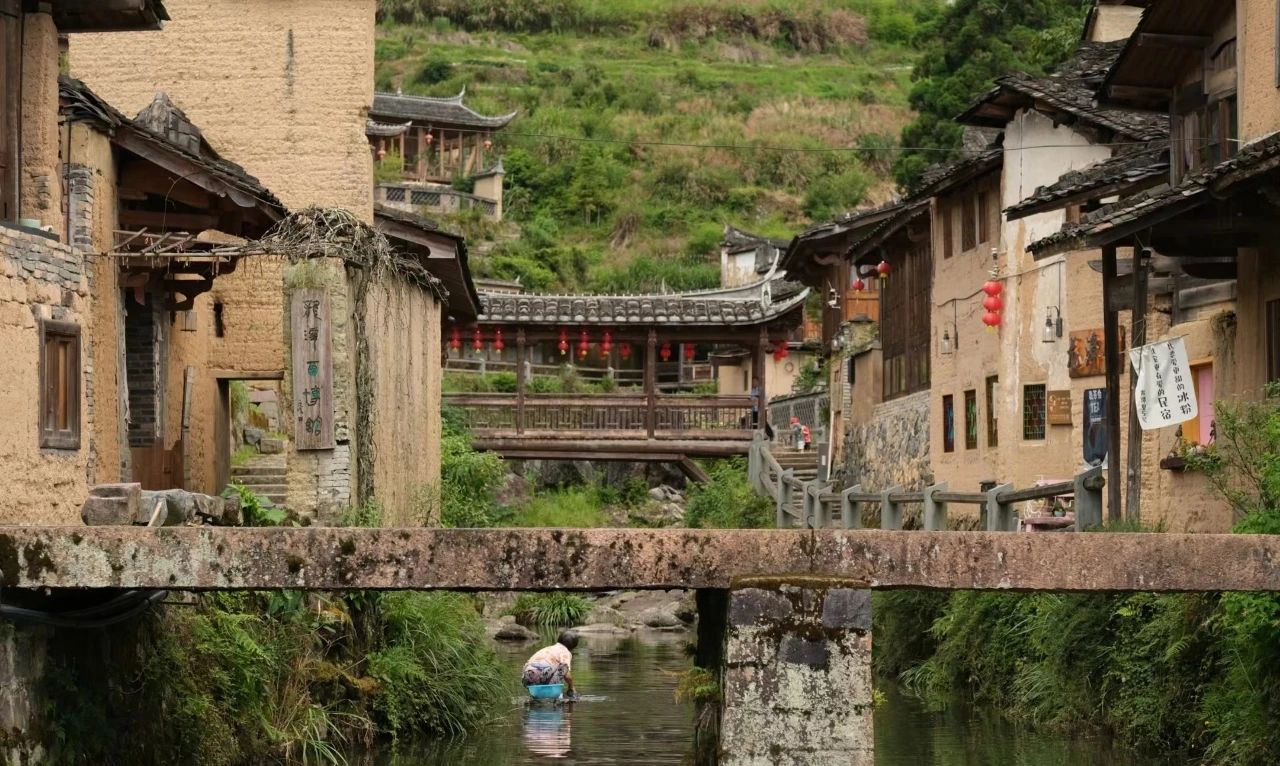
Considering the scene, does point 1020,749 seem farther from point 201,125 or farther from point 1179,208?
point 201,125

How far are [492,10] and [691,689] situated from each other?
98.6 metres

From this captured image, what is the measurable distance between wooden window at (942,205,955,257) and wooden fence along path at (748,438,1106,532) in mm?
4793

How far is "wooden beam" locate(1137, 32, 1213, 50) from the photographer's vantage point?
72.9ft

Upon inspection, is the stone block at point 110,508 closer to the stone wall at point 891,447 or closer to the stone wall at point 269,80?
the stone wall at point 269,80

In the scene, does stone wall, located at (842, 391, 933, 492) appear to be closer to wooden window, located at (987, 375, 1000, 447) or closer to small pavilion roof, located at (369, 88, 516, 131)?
wooden window, located at (987, 375, 1000, 447)

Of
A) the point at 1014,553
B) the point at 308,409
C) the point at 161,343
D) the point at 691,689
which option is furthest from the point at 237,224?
the point at 1014,553

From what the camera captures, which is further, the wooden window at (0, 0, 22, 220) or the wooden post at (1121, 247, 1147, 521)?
the wooden post at (1121, 247, 1147, 521)

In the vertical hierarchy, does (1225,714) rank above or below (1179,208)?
below

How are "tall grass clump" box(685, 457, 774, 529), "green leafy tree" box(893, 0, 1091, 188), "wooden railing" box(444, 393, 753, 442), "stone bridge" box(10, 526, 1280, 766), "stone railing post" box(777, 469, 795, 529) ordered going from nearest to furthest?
"stone bridge" box(10, 526, 1280, 766)
"stone railing post" box(777, 469, 795, 529)
"tall grass clump" box(685, 457, 774, 529)
"wooden railing" box(444, 393, 753, 442)
"green leafy tree" box(893, 0, 1091, 188)

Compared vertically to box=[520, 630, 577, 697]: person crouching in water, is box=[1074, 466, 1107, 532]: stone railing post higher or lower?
higher


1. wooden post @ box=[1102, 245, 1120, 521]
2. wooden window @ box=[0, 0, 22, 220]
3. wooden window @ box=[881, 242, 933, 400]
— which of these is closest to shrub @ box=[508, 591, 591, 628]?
Answer: wooden window @ box=[881, 242, 933, 400]

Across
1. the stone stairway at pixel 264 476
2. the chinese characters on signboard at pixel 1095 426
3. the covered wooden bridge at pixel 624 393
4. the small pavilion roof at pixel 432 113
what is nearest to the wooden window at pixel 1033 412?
the chinese characters on signboard at pixel 1095 426

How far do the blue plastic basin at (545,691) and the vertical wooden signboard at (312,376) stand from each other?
5.36 m

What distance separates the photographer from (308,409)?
69.4 feet
